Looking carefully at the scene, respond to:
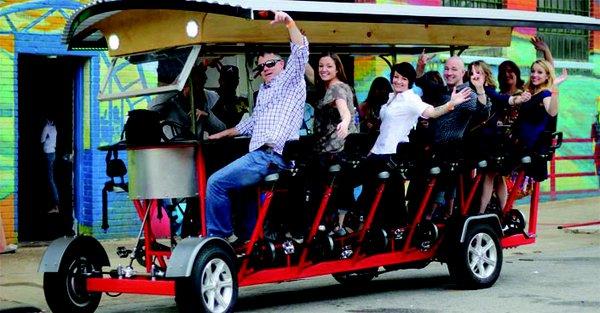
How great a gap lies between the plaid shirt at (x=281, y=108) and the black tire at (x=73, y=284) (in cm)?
159

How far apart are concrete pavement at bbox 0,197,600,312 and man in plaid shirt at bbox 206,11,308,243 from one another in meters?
2.11

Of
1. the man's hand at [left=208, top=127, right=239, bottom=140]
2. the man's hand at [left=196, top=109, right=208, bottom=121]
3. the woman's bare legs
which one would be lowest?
the woman's bare legs

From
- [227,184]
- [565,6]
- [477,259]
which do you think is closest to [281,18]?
[227,184]

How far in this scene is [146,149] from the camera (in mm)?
9312

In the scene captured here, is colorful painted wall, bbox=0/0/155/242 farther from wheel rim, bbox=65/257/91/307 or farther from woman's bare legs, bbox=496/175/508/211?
woman's bare legs, bbox=496/175/508/211

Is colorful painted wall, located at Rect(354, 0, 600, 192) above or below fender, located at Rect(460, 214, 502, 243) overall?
above

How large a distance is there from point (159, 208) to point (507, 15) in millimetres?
3728

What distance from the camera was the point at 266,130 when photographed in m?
9.58

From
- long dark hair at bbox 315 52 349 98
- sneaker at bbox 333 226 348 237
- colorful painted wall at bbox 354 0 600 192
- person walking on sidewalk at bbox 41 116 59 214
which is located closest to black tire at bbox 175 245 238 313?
sneaker at bbox 333 226 348 237

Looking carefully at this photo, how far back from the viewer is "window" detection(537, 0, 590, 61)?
71.3ft

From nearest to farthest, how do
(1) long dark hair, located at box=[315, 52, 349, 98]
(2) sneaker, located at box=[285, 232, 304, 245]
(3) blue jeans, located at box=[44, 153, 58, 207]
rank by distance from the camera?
(2) sneaker, located at box=[285, 232, 304, 245]
(1) long dark hair, located at box=[315, 52, 349, 98]
(3) blue jeans, located at box=[44, 153, 58, 207]

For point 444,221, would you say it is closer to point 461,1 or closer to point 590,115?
point 461,1

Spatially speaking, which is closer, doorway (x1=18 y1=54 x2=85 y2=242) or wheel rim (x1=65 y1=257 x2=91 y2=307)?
wheel rim (x1=65 y1=257 x2=91 y2=307)

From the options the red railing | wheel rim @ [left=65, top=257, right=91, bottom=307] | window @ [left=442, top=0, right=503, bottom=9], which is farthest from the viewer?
the red railing
